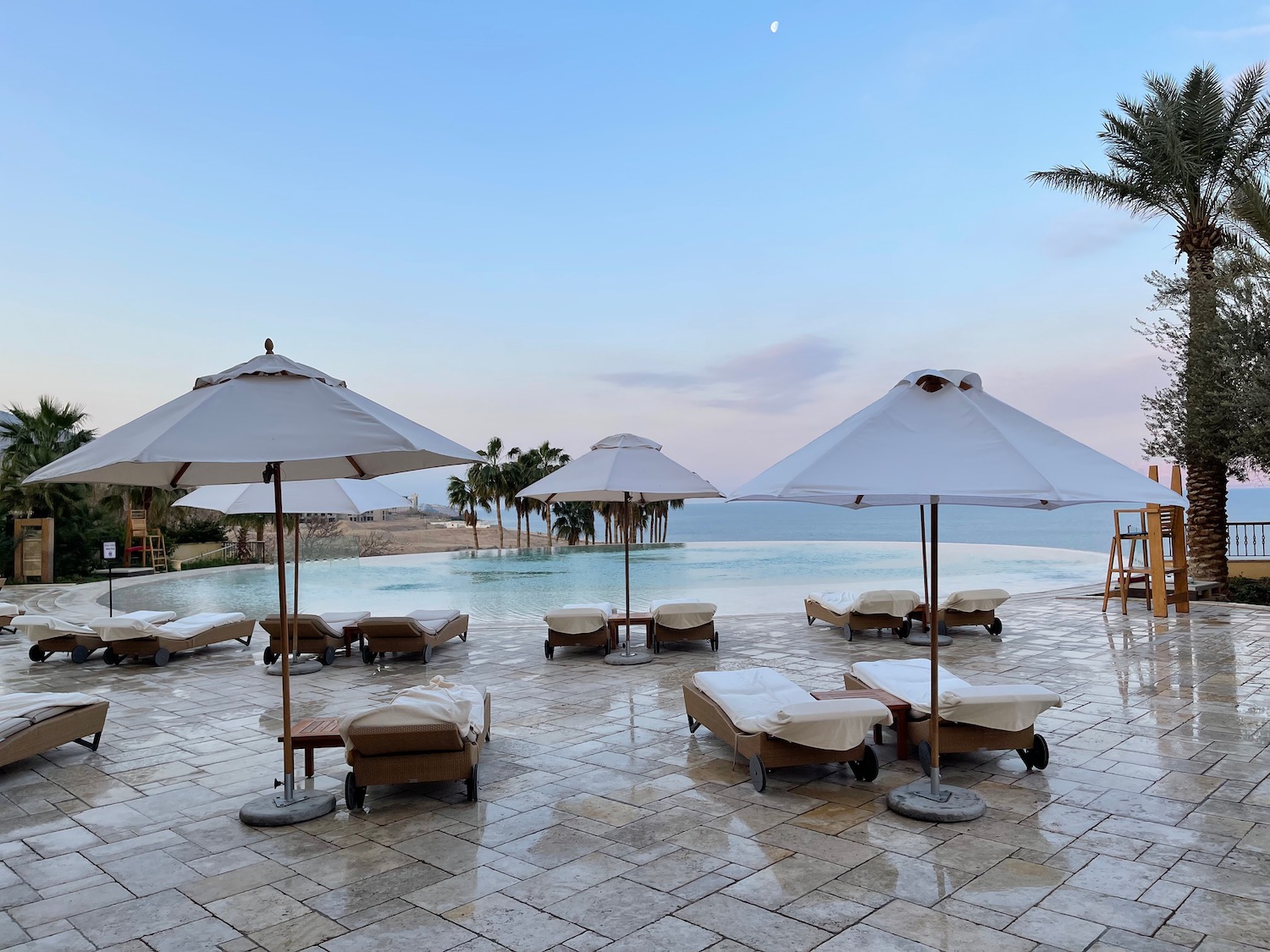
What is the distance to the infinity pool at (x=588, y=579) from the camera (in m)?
17.0

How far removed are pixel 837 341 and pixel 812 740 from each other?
895 inches

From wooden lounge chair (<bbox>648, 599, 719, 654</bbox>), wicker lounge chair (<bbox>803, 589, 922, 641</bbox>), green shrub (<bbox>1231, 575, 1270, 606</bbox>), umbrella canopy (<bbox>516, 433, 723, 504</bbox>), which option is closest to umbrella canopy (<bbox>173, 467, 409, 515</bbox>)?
umbrella canopy (<bbox>516, 433, 723, 504</bbox>)

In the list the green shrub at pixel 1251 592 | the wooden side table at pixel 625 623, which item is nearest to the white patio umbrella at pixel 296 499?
the wooden side table at pixel 625 623

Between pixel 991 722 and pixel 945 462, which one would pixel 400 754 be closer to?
pixel 945 462

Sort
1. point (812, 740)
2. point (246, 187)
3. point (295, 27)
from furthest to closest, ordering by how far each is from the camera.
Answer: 1. point (246, 187)
2. point (295, 27)
3. point (812, 740)

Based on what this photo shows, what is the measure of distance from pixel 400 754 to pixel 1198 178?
15.7m

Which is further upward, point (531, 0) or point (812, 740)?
point (531, 0)

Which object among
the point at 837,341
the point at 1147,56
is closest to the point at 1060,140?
the point at 1147,56

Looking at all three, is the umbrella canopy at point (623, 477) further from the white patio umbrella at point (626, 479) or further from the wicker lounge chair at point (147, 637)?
the wicker lounge chair at point (147, 637)

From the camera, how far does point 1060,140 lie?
15445 millimetres

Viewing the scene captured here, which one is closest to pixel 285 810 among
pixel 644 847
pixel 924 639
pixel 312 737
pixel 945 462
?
pixel 312 737

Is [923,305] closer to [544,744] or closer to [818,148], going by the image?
[818,148]

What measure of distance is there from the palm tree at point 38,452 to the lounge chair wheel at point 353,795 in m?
23.0

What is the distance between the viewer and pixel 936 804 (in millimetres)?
4289
